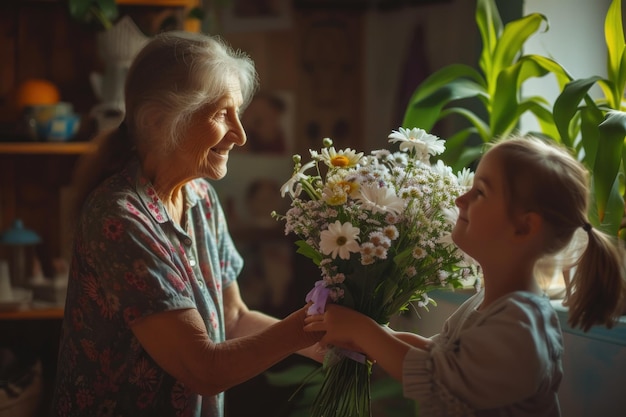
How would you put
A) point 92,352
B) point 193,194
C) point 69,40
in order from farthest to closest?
point 69,40, point 193,194, point 92,352

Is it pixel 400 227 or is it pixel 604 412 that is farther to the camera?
pixel 604 412

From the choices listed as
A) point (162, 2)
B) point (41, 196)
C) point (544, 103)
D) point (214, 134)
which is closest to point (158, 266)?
point (214, 134)

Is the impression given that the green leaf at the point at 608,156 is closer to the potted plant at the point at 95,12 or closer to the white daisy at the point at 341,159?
the white daisy at the point at 341,159

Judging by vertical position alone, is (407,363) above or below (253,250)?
above

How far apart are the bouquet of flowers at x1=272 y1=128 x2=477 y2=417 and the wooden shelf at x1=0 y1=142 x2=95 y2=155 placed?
1.51 metres

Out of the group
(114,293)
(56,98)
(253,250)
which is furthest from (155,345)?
(253,250)

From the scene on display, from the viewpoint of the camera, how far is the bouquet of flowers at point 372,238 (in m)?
1.16

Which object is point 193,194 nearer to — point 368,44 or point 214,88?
point 214,88

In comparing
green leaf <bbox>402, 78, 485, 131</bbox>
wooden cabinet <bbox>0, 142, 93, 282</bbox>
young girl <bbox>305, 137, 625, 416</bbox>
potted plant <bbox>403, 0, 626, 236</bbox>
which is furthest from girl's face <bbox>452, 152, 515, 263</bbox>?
wooden cabinet <bbox>0, 142, 93, 282</bbox>

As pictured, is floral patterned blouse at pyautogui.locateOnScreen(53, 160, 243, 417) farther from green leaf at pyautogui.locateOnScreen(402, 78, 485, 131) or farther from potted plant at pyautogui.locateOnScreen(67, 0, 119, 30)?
potted plant at pyautogui.locateOnScreen(67, 0, 119, 30)

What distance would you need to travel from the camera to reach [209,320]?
4.91 feet

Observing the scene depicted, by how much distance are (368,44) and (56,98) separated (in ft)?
4.13

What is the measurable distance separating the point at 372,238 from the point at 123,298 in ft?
1.57

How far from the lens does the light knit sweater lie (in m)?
1.04
